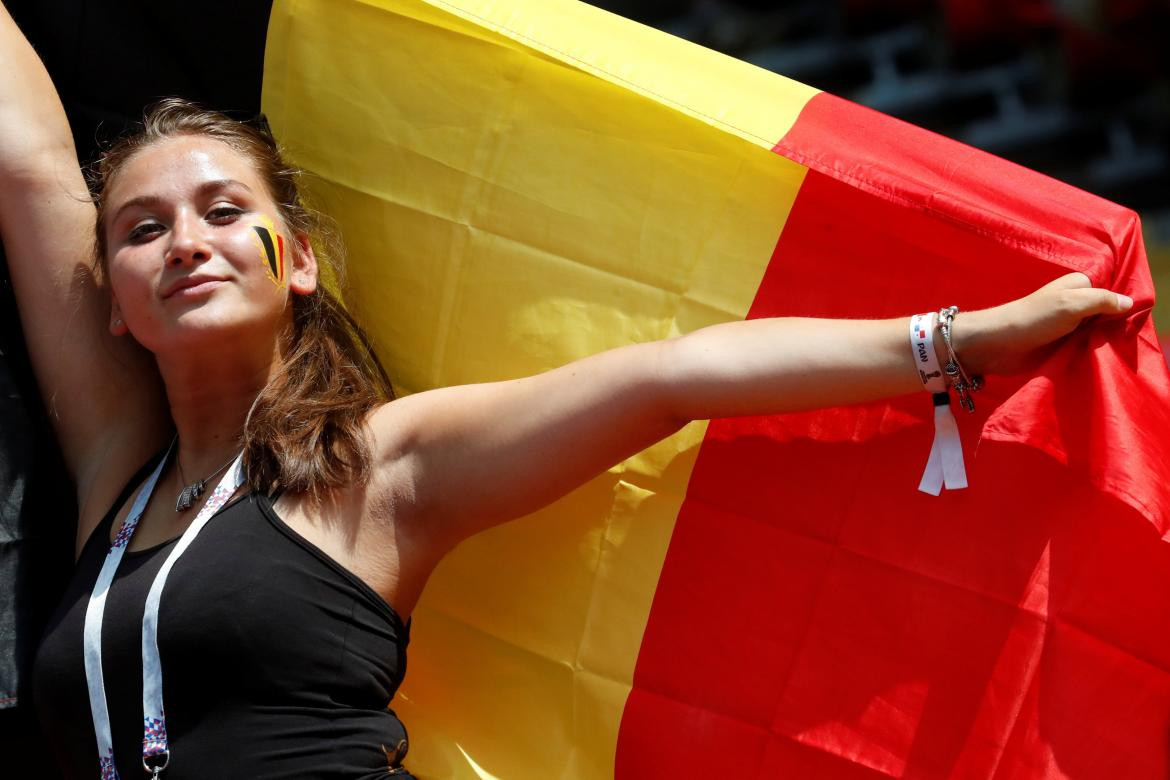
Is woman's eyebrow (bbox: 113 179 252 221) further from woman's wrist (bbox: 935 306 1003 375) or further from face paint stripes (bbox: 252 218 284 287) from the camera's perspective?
woman's wrist (bbox: 935 306 1003 375)

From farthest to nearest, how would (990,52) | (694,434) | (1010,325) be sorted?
(990,52), (694,434), (1010,325)

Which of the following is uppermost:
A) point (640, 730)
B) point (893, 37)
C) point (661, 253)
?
point (893, 37)

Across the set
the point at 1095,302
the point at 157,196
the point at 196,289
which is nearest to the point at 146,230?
the point at 157,196

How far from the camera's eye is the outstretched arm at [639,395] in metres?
1.64

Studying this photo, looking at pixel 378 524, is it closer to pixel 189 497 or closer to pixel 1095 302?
pixel 189 497

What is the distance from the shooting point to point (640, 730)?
1.91 m

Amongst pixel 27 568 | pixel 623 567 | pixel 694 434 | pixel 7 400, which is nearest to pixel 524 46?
pixel 694 434

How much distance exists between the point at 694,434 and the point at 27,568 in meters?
1.23

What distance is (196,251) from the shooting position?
6.20 ft

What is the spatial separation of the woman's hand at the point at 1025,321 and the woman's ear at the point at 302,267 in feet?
3.60

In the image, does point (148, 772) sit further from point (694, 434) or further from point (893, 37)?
point (893, 37)

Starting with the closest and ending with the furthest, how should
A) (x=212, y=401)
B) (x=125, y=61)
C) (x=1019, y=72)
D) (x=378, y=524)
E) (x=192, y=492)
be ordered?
(x=378, y=524)
(x=192, y=492)
(x=212, y=401)
(x=125, y=61)
(x=1019, y=72)

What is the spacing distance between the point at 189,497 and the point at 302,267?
459 mm

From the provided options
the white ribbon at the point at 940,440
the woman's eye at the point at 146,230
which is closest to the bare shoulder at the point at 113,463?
the woman's eye at the point at 146,230
